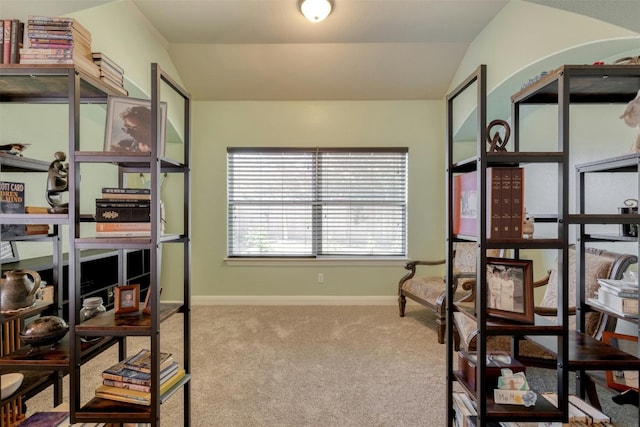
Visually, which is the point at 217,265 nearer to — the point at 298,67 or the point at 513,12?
the point at 298,67

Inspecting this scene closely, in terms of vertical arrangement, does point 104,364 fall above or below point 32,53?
below

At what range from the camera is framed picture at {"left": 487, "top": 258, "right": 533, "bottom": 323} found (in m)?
1.38

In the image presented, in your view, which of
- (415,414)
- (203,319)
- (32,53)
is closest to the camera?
(32,53)

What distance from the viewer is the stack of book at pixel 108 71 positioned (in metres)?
1.54

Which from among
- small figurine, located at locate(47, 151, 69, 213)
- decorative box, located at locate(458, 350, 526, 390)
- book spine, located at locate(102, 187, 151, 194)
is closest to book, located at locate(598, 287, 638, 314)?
decorative box, located at locate(458, 350, 526, 390)

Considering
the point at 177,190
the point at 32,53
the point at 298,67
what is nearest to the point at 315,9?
the point at 298,67

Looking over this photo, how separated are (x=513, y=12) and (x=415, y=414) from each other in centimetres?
329

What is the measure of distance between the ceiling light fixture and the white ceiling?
129 millimetres

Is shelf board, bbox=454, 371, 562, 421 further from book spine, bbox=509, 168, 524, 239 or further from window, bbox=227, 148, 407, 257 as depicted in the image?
window, bbox=227, 148, 407, 257

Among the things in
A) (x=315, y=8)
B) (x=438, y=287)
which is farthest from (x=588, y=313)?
(x=315, y=8)

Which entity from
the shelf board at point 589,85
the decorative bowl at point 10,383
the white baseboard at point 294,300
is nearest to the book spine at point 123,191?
the decorative bowl at point 10,383

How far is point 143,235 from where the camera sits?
1420mm

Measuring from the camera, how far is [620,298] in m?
1.61

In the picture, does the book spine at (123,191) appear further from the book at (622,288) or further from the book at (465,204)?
the book at (622,288)
